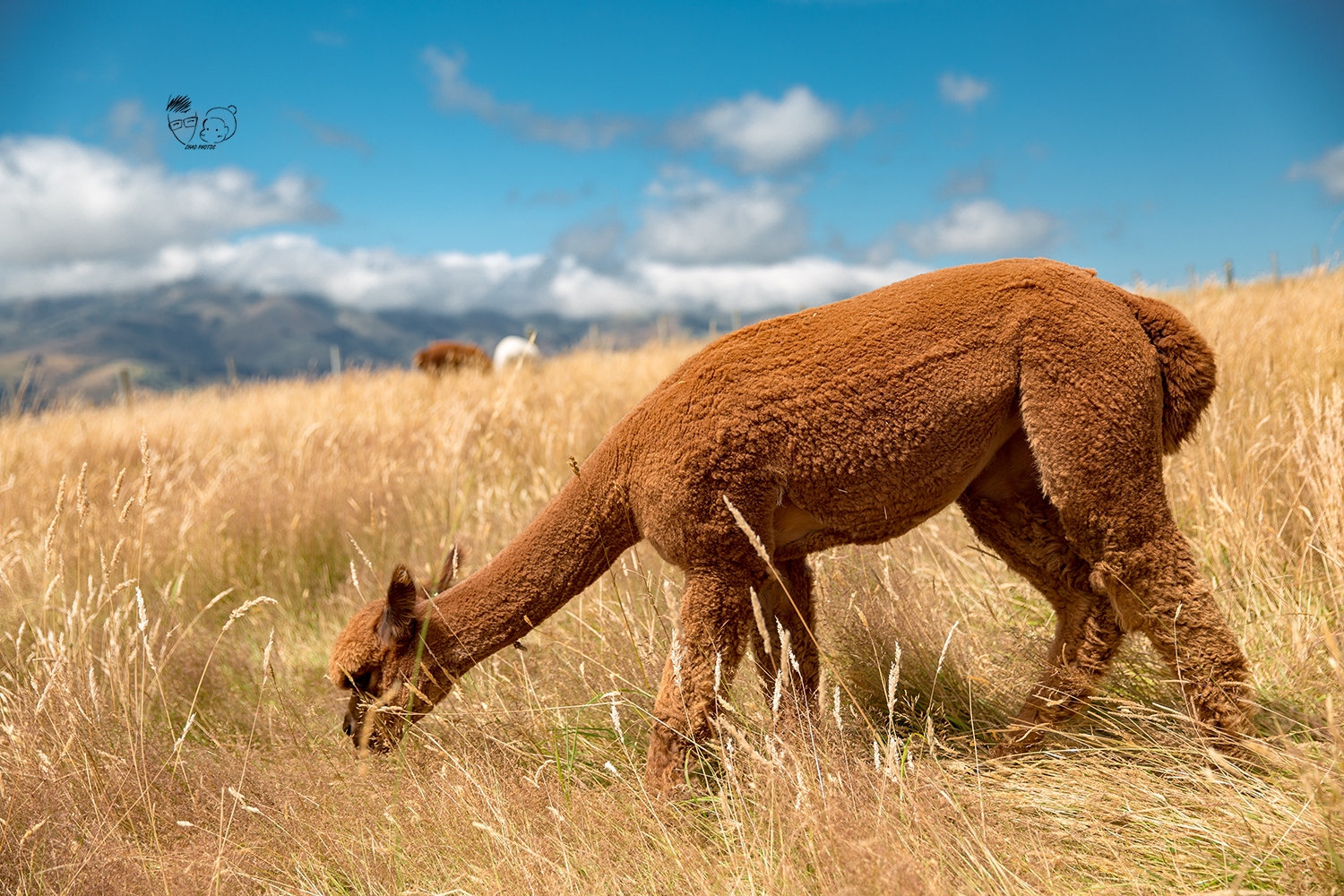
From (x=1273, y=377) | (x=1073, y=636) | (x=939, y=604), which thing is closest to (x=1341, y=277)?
(x=1273, y=377)

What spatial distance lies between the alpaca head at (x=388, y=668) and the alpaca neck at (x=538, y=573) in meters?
0.06

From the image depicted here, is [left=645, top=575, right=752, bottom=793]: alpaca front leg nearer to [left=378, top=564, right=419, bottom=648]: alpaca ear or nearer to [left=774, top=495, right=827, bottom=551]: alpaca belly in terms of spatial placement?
[left=774, top=495, right=827, bottom=551]: alpaca belly

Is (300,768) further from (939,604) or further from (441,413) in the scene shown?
(441,413)

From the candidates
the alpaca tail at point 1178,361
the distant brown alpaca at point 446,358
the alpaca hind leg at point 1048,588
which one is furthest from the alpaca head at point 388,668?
the distant brown alpaca at point 446,358

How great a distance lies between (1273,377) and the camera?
16.4 ft

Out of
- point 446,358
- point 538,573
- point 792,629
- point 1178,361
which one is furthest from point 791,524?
point 446,358

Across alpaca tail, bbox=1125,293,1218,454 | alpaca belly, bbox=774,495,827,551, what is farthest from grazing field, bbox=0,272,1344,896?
alpaca tail, bbox=1125,293,1218,454

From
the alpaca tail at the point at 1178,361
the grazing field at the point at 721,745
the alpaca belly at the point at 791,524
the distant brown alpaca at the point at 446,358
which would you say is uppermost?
the distant brown alpaca at the point at 446,358

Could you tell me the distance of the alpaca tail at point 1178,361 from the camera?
99.4 inches

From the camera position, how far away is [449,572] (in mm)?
3078

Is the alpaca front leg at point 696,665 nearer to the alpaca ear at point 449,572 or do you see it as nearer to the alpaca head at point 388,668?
the alpaca head at point 388,668

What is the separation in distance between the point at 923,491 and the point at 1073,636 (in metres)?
0.86

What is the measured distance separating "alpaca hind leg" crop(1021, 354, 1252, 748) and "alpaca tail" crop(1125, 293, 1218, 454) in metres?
0.07

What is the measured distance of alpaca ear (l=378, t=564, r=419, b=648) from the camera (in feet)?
8.84
